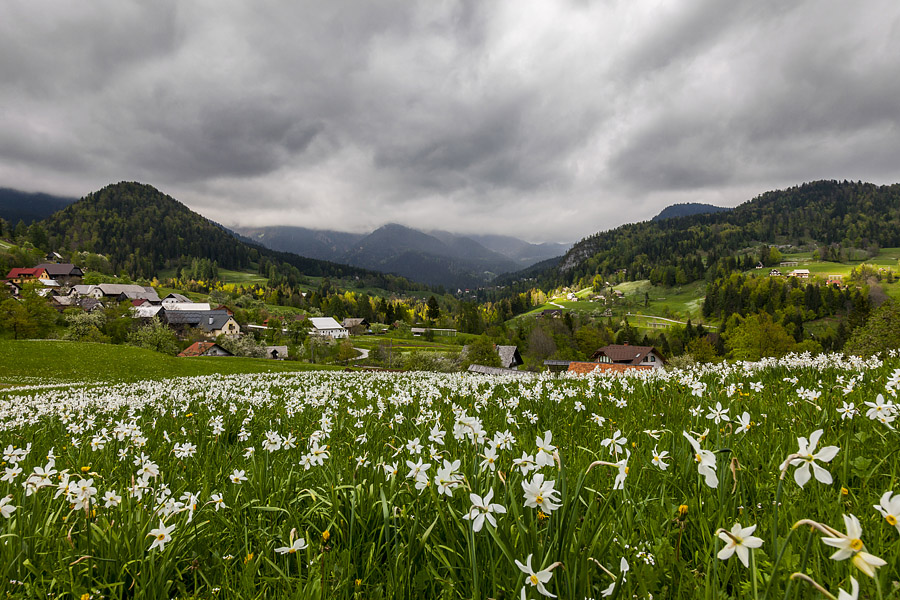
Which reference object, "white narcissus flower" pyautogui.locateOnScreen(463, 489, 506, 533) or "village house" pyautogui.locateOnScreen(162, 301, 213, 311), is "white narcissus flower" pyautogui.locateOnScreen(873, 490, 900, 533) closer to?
"white narcissus flower" pyautogui.locateOnScreen(463, 489, 506, 533)

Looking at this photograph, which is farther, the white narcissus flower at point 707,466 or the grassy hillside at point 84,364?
the grassy hillside at point 84,364

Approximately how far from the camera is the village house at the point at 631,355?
102875 millimetres

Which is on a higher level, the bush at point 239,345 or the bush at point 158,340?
the bush at point 158,340

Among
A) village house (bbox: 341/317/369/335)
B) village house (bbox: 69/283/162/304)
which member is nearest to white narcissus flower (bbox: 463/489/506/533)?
village house (bbox: 69/283/162/304)

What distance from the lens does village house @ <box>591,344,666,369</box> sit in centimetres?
10288

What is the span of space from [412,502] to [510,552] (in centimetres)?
106

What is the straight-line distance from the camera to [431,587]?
7.96ft

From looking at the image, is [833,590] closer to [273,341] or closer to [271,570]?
[271,570]

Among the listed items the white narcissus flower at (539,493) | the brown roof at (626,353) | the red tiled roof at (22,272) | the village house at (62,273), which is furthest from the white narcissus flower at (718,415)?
the village house at (62,273)

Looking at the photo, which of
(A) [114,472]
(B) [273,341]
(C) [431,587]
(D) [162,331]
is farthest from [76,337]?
(C) [431,587]

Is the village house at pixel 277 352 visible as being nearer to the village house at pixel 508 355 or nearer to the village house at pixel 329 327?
the village house at pixel 329 327

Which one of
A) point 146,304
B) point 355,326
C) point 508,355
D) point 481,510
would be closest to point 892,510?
point 481,510

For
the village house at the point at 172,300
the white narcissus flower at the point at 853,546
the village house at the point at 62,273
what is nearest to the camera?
the white narcissus flower at the point at 853,546

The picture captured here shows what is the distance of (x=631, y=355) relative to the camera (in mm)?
103562
